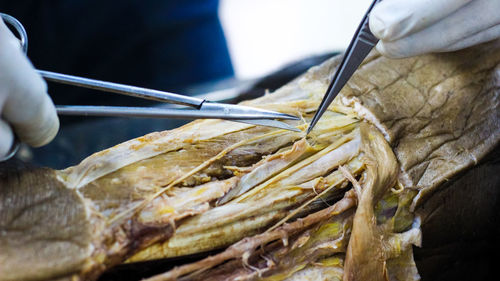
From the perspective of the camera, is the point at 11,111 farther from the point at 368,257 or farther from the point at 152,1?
the point at 152,1

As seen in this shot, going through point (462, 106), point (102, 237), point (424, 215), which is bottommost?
point (424, 215)

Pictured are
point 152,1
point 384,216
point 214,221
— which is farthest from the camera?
point 152,1

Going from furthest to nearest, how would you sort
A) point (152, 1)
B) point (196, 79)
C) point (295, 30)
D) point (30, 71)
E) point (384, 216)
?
1. point (295, 30)
2. point (196, 79)
3. point (152, 1)
4. point (384, 216)
5. point (30, 71)

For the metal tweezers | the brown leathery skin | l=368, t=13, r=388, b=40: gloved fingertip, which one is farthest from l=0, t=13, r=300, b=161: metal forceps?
l=368, t=13, r=388, b=40: gloved fingertip

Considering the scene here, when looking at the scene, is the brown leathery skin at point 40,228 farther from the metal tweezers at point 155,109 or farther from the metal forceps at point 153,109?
the metal tweezers at point 155,109

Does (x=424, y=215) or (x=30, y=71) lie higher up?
(x=30, y=71)

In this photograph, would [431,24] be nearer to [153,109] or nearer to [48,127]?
[153,109]

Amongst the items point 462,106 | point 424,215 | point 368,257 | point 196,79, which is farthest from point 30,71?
point 196,79

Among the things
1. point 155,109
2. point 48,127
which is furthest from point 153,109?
point 48,127
